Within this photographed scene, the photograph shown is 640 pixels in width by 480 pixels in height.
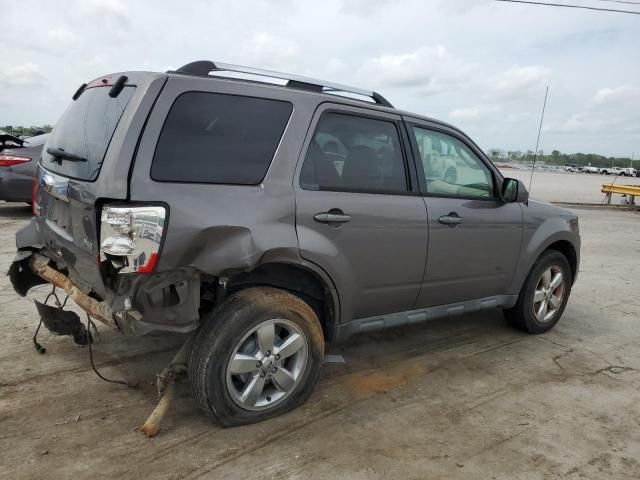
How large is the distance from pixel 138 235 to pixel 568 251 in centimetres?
407

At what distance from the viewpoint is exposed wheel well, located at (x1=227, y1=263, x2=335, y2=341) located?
3.06m

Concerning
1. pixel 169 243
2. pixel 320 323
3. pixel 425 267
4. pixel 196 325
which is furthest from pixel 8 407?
pixel 425 267

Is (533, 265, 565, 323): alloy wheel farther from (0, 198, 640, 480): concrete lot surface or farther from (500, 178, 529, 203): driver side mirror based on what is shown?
(500, 178, 529, 203): driver side mirror

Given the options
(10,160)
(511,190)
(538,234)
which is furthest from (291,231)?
(10,160)

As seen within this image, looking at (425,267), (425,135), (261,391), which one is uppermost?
(425,135)

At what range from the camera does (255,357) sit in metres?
2.91

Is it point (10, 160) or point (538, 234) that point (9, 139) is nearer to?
point (10, 160)

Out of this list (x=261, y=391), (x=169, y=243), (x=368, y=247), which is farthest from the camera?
(x=368, y=247)

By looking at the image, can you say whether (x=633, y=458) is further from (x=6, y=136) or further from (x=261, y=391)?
(x=6, y=136)

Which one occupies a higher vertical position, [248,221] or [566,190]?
[248,221]

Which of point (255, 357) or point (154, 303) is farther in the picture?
point (255, 357)

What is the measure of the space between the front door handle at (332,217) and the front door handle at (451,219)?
867 mm

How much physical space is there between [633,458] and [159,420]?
261 centimetres

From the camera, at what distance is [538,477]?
2.66 metres
